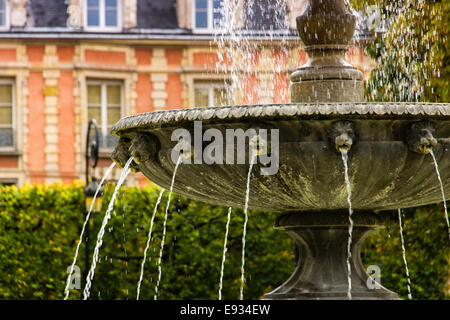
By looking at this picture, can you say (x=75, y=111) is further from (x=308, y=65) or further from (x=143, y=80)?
(x=308, y=65)

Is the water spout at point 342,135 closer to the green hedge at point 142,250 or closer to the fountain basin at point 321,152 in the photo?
the fountain basin at point 321,152

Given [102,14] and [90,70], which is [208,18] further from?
[90,70]

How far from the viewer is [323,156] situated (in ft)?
18.1

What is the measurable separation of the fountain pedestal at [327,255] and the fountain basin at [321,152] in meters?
0.27

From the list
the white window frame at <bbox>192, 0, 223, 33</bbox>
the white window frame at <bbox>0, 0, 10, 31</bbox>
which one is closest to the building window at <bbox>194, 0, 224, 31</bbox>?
the white window frame at <bbox>192, 0, 223, 33</bbox>

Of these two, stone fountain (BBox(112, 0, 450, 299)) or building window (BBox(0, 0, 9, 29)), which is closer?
stone fountain (BBox(112, 0, 450, 299))

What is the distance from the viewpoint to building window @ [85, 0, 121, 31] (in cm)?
2805

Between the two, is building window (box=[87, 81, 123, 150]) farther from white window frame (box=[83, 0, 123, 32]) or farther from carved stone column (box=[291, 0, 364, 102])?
carved stone column (box=[291, 0, 364, 102])

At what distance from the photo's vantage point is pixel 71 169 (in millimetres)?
27734

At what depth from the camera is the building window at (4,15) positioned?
27.4m

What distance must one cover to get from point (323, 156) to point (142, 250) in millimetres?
9277

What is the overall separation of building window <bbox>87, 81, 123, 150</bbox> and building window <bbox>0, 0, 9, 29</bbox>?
9.33 feet

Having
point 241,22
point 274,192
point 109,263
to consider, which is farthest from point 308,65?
point 241,22
